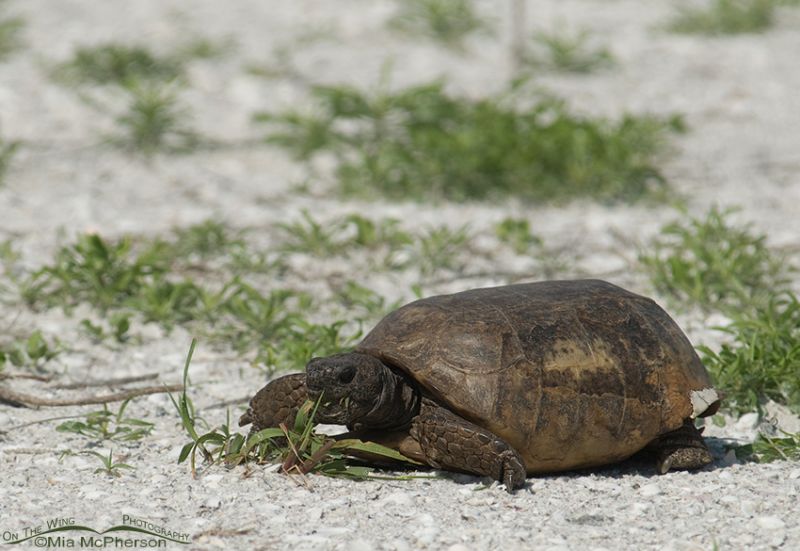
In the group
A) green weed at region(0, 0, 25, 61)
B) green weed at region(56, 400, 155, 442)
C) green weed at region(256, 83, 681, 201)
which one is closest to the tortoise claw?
green weed at region(56, 400, 155, 442)

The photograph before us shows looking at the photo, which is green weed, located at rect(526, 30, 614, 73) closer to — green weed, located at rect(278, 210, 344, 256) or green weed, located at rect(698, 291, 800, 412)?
green weed, located at rect(278, 210, 344, 256)

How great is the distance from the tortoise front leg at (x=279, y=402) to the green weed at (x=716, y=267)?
7.79 feet

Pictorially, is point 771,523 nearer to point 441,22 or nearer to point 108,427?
point 108,427

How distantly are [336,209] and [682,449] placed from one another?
3495mm

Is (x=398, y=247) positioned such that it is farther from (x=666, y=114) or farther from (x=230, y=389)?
(x=666, y=114)

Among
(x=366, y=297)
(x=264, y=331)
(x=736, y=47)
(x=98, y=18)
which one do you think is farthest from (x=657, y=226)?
(x=98, y=18)

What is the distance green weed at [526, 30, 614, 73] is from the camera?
29.8 ft

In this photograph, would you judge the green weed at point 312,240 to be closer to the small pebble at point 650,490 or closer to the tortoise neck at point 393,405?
the tortoise neck at point 393,405

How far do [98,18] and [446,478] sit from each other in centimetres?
769

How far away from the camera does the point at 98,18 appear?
1003 centimetres

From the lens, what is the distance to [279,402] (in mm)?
3611

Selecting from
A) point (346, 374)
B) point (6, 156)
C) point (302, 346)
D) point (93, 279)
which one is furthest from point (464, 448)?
point (6, 156)

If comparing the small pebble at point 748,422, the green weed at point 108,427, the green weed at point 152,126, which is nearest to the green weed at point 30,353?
the green weed at point 108,427

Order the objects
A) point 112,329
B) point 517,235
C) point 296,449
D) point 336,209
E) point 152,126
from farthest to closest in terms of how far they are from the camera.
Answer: point 152,126, point 336,209, point 517,235, point 112,329, point 296,449
